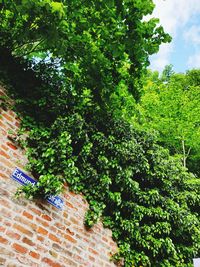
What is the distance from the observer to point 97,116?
17.9 ft

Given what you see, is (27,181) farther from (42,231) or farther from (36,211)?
(42,231)

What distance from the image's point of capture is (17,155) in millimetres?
4094

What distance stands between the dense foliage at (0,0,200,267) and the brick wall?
20 cm

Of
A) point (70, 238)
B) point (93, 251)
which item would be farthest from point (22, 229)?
point (93, 251)

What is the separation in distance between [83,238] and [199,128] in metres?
7.97

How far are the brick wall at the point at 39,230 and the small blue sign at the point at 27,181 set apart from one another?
0.07 metres

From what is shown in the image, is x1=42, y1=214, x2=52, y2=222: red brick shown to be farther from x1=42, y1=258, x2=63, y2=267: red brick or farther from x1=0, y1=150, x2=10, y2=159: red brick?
x1=0, y1=150, x2=10, y2=159: red brick

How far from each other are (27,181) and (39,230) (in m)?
0.76

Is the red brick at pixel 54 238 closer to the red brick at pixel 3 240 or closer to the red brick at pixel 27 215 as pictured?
the red brick at pixel 27 215

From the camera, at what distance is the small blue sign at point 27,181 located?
3.90m

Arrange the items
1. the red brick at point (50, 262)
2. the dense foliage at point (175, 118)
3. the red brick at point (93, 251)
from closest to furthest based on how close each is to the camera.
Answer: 1. the red brick at point (50, 262)
2. the red brick at point (93, 251)
3. the dense foliage at point (175, 118)

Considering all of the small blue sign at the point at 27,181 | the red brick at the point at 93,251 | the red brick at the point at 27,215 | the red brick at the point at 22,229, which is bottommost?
the red brick at the point at 22,229

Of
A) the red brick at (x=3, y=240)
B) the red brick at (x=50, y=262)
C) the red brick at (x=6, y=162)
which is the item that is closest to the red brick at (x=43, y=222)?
the red brick at (x=50, y=262)

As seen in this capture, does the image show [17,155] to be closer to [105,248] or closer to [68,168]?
[68,168]
